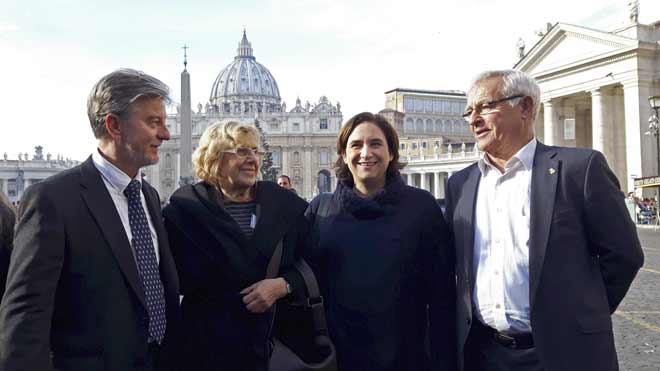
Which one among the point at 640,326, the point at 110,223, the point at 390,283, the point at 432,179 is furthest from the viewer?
the point at 432,179

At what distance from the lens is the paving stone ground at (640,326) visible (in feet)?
15.4

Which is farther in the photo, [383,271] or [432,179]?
[432,179]

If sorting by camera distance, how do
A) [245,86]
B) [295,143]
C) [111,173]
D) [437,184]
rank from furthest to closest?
[245,86]
[295,143]
[437,184]
[111,173]

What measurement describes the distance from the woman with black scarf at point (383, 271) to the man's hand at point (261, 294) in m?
0.35

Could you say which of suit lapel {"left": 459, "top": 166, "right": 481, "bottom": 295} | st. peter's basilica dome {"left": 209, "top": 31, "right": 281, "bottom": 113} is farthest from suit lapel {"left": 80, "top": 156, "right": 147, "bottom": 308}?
st. peter's basilica dome {"left": 209, "top": 31, "right": 281, "bottom": 113}

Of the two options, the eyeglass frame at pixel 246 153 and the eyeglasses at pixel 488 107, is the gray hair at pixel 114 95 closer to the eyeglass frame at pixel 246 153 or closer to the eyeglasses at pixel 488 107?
the eyeglass frame at pixel 246 153

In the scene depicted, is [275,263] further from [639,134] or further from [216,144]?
[639,134]

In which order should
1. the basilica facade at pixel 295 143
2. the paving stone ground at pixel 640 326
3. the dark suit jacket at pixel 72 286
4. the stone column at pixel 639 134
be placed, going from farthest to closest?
the basilica facade at pixel 295 143 → the stone column at pixel 639 134 → the paving stone ground at pixel 640 326 → the dark suit jacket at pixel 72 286

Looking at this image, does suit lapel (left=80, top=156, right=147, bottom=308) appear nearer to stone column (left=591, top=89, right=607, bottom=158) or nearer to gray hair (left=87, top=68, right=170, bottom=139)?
gray hair (left=87, top=68, right=170, bottom=139)

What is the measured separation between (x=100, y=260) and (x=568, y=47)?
31.8m

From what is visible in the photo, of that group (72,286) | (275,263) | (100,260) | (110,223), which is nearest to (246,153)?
(275,263)

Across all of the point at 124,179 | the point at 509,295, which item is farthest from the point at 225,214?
the point at 509,295

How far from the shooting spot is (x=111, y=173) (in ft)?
7.63

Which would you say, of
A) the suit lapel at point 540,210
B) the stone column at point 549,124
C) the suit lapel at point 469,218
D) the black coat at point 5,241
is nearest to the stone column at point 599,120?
the stone column at point 549,124
